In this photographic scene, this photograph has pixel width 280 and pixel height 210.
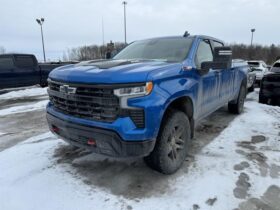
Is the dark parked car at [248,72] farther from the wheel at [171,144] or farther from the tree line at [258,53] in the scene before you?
the tree line at [258,53]

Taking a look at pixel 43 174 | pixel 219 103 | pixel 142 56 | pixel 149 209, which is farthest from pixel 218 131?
pixel 43 174

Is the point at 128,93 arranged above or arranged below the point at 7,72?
above

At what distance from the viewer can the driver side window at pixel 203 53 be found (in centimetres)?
428

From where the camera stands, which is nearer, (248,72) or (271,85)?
(248,72)

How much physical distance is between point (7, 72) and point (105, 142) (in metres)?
9.31

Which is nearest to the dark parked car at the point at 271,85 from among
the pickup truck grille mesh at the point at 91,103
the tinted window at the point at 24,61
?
the pickup truck grille mesh at the point at 91,103

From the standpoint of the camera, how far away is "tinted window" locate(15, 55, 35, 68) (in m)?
11.2

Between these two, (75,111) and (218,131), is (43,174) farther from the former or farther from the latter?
(218,131)

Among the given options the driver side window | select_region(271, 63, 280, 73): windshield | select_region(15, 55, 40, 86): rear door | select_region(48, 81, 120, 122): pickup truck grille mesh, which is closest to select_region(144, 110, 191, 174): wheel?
select_region(48, 81, 120, 122): pickup truck grille mesh

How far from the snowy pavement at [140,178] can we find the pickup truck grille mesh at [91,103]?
916 millimetres

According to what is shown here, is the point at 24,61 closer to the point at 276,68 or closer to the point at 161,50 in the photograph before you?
the point at 161,50

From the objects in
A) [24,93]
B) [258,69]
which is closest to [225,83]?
[24,93]

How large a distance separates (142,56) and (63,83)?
1.61 m

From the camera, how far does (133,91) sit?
2.94 m
